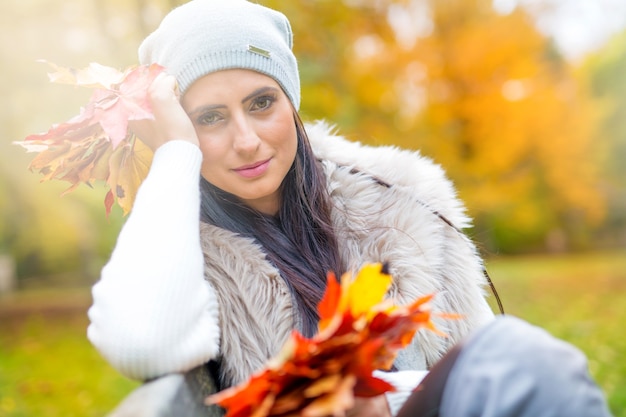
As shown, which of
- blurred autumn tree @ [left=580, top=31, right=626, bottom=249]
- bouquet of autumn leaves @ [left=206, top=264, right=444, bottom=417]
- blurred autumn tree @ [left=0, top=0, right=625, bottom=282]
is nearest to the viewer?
bouquet of autumn leaves @ [left=206, top=264, right=444, bottom=417]

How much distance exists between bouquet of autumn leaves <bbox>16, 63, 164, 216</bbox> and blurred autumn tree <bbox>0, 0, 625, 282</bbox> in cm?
322

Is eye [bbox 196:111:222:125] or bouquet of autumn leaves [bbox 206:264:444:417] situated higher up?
eye [bbox 196:111:222:125]

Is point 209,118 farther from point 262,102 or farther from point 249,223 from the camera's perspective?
point 249,223

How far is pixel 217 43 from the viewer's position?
82.9 inches

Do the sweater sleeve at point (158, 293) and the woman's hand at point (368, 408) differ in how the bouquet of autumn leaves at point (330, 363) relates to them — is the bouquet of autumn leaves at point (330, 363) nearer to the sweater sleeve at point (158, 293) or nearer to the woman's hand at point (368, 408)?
the woman's hand at point (368, 408)

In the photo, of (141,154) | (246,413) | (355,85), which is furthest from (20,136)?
(246,413)

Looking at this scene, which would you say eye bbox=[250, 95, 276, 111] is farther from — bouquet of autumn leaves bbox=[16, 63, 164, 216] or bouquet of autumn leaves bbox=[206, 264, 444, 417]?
bouquet of autumn leaves bbox=[206, 264, 444, 417]

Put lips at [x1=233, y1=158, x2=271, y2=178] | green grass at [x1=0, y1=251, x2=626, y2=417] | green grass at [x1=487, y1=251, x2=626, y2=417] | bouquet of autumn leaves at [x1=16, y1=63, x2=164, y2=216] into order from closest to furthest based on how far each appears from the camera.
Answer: bouquet of autumn leaves at [x1=16, y1=63, x2=164, y2=216], lips at [x1=233, y1=158, x2=271, y2=178], green grass at [x1=487, y1=251, x2=626, y2=417], green grass at [x1=0, y1=251, x2=626, y2=417]

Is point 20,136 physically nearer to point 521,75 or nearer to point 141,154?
point 141,154

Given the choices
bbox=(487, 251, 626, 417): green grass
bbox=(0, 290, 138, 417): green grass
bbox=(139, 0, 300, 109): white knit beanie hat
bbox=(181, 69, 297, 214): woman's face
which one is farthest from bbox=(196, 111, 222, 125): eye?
bbox=(0, 290, 138, 417): green grass

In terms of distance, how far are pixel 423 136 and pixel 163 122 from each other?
10709 mm

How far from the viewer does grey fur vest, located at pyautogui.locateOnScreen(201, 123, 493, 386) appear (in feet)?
6.49

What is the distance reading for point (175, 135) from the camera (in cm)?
194

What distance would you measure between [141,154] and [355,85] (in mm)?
8286
